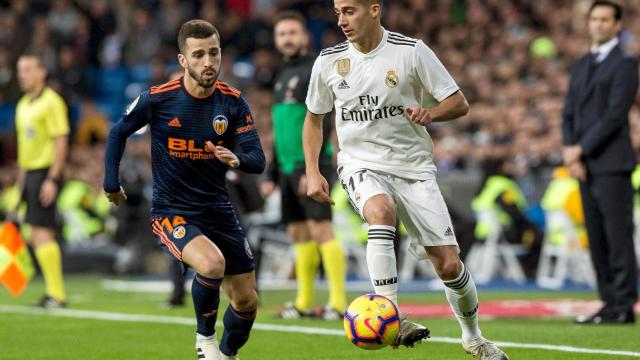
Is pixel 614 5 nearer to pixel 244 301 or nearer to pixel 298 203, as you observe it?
pixel 298 203

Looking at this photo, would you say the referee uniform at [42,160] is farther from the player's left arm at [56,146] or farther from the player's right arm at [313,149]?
the player's right arm at [313,149]

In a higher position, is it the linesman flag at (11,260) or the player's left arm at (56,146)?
the player's left arm at (56,146)

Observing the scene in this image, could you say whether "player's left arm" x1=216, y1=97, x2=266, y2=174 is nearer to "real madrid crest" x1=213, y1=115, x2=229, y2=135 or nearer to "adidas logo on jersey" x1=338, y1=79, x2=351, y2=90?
"real madrid crest" x1=213, y1=115, x2=229, y2=135

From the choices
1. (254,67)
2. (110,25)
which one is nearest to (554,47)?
(254,67)

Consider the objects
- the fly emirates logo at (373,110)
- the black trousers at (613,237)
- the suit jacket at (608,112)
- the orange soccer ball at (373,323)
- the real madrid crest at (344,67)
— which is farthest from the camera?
the suit jacket at (608,112)

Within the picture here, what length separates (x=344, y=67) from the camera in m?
7.42

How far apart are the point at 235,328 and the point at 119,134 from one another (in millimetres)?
1386

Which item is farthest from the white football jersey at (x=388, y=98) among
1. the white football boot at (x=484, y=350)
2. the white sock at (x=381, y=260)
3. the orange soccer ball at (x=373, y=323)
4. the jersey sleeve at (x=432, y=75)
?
the white football boot at (x=484, y=350)

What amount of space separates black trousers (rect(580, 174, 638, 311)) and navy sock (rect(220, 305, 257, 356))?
3979 millimetres

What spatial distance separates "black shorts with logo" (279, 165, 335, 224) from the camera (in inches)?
431

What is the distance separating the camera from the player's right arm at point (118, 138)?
7.43 m

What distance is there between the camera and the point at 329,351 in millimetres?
8430

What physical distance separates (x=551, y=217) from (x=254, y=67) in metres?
9.55

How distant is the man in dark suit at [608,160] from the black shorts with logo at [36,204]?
5549 mm
